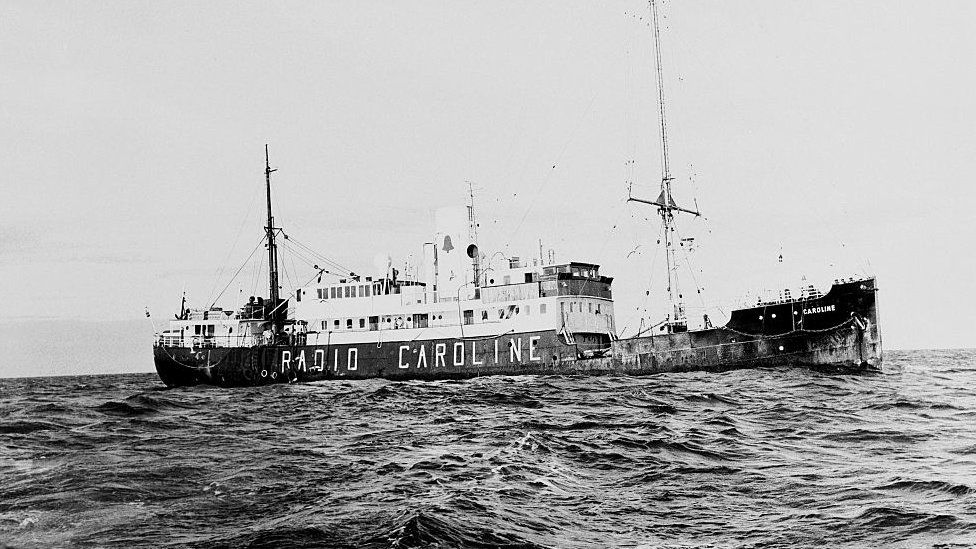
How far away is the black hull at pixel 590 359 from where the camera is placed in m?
40.8

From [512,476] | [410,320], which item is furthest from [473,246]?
[512,476]

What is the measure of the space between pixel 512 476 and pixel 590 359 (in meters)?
30.9

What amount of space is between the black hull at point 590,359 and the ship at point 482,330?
0.07 metres

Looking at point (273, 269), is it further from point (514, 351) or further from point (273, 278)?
point (514, 351)

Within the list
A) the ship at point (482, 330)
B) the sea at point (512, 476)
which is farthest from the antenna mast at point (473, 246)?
the sea at point (512, 476)

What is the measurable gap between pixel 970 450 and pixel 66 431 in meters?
23.8

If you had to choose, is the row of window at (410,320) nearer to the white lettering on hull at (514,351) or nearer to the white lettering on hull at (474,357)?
the white lettering on hull at (514,351)

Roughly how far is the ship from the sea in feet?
45.7

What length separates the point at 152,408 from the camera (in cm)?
3148

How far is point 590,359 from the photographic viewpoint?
44.9 m

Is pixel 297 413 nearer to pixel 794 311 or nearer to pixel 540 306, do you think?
pixel 540 306

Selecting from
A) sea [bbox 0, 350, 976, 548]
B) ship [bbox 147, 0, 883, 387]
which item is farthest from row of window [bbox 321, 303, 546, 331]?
sea [bbox 0, 350, 976, 548]

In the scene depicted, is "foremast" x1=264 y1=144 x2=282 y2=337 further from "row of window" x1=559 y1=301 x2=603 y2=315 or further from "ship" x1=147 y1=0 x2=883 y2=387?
"row of window" x1=559 y1=301 x2=603 y2=315

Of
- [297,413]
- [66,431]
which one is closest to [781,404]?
[297,413]
